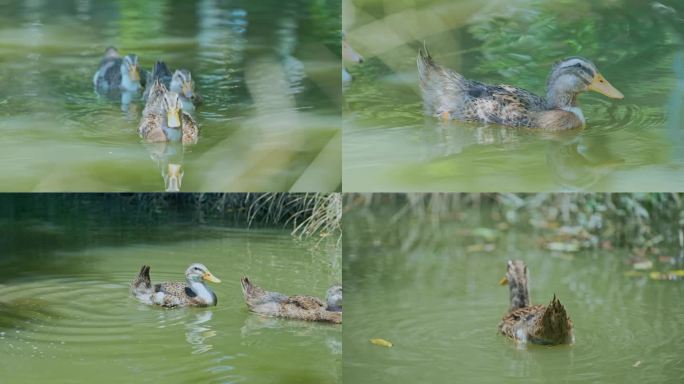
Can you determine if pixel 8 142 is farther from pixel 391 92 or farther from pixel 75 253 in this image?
pixel 391 92

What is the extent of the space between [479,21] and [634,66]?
0.54 meters

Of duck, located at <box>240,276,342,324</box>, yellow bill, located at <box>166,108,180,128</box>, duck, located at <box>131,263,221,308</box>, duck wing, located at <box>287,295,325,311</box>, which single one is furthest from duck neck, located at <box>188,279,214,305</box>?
yellow bill, located at <box>166,108,180,128</box>

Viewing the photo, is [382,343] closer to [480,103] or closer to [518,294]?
[518,294]

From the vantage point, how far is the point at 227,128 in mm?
3715

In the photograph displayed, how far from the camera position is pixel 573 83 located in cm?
370

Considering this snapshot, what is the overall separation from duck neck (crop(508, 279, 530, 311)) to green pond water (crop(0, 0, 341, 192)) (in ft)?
2.52

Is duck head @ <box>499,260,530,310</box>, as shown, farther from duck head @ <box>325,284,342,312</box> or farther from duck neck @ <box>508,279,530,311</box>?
duck head @ <box>325,284,342,312</box>

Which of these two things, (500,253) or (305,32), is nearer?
(305,32)

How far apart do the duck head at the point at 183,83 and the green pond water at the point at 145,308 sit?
1.46 feet

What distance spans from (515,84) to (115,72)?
1329 millimetres

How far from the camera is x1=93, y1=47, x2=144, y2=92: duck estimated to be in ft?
12.2

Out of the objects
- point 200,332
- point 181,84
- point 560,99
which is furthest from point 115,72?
point 560,99

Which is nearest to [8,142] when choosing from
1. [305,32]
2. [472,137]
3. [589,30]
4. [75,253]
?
[75,253]

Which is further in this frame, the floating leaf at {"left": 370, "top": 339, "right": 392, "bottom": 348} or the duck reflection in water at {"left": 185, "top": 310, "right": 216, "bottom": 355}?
the floating leaf at {"left": 370, "top": 339, "right": 392, "bottom": 348}
